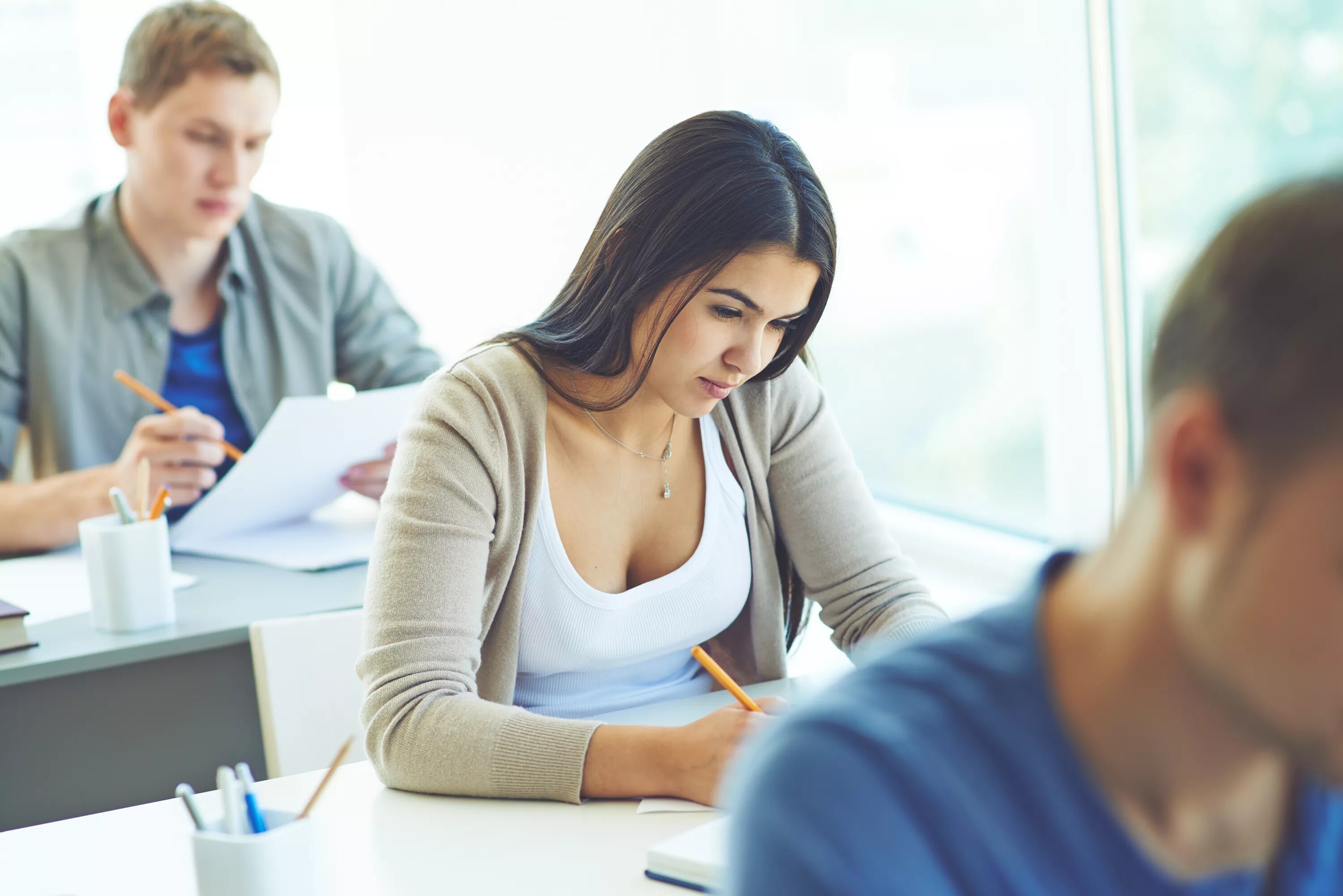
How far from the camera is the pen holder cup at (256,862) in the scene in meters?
0.84

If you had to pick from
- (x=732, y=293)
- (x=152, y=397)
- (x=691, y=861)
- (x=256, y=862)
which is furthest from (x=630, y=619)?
(x=152, y=397)

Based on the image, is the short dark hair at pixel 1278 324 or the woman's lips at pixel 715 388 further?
the woman's lips at pixel 715 388

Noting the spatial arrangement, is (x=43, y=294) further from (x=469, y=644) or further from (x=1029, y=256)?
(x=1029, y=256)

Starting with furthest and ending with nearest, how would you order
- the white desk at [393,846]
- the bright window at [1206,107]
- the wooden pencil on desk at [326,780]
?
1. the bright window at [1206,107]
2. the white desk at [393,846]
3. the wooden pencil on desk at [326,780]

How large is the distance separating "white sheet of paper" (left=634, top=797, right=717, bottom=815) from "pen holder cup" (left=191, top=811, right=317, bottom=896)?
29 centimetres

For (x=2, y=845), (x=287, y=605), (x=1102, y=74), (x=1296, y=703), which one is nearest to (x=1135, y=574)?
(x=1296, y=703)

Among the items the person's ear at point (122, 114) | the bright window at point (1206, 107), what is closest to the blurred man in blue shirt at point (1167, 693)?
the bright window at point (1206, 107)

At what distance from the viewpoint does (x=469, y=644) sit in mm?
1214

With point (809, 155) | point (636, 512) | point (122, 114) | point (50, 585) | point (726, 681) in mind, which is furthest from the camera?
point (809, 155)

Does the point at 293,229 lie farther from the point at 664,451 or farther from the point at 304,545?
the point at 664,451

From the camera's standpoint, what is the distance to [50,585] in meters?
1.80

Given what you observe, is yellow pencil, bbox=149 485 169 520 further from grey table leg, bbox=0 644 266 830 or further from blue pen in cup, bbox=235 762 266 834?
blue pen in cup, bbox=235 762 266 834

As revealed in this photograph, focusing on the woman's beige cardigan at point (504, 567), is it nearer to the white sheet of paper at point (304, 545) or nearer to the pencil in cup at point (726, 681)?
the pencil in cup at point (726, 681)

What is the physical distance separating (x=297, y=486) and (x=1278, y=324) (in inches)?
68.0
